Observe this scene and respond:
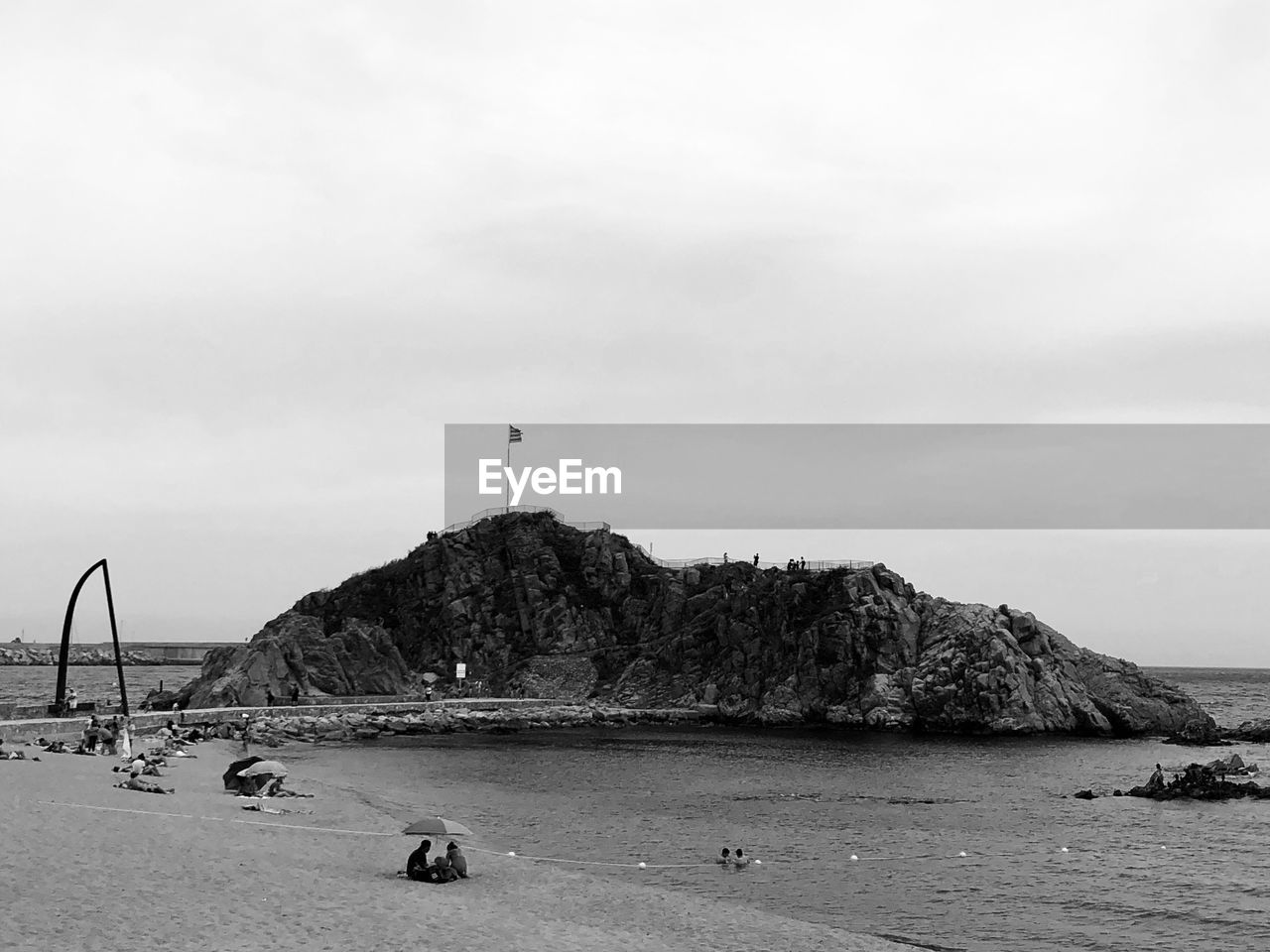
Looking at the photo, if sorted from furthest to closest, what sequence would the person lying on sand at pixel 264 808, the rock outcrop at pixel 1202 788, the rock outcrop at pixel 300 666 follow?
the rock outcrop at pixel 300 666 < the rock outcrop at pixel 1202 788 < the person lying on sand at pixel 264 808

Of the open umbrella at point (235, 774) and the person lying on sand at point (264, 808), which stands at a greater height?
the open umbrella at point (235, 774)

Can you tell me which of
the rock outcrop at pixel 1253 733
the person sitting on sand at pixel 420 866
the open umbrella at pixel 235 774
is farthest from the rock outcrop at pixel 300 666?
the rock outcrop at pixel 1253 733

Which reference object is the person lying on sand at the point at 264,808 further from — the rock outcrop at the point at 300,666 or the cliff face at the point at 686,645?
the cliff face at the point at 686,645

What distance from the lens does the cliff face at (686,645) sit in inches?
4316

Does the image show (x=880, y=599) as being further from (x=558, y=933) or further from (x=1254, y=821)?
(x=558, y=933)

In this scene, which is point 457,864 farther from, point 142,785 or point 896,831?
point 896,831

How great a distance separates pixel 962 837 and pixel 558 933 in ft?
84.8

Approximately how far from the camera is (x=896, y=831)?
157ft

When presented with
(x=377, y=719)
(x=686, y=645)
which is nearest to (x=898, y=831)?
(x=377, y=719)

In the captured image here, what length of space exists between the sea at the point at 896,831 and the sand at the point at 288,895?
11.3 ft

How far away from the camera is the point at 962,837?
153ft

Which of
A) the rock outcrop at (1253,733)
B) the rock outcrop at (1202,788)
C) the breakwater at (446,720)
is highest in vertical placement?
the rock outcrop at (1202,788)

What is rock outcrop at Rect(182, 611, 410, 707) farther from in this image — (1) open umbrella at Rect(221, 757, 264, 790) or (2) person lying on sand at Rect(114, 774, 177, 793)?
(2) person lying on sand at Rect(114, 774, 177, 793)

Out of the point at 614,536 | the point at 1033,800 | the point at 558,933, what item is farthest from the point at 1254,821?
the point at 614,536
